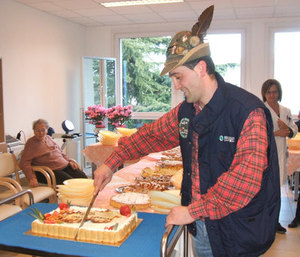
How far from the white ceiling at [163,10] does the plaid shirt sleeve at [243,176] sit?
13.8 ft

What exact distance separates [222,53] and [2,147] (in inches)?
160

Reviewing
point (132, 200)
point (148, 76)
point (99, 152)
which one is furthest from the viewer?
point (148, 76)

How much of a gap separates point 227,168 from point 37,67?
4727mm

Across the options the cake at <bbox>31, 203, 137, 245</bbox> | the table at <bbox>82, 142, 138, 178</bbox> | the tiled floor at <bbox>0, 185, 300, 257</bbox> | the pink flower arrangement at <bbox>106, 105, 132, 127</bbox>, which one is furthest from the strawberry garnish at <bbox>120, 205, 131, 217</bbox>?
the pink flower arrangement at <bbox>106, 105, 132, 127</bbox>

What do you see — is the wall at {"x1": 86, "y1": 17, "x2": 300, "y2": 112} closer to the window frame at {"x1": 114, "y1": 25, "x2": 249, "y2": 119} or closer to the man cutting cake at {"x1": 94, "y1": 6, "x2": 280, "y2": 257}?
the window frame at {"x1": 114, "y1": 25, "x2": 249, "y2": 119}

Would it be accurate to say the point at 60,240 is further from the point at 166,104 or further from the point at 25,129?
the point at 166,104

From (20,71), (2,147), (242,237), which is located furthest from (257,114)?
(20,71)

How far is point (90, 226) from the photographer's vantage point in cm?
137

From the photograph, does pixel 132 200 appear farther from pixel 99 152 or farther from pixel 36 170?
pixel 99 152

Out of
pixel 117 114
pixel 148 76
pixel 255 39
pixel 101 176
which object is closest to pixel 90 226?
pixel 101 176

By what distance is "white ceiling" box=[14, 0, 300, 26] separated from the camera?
5035mm

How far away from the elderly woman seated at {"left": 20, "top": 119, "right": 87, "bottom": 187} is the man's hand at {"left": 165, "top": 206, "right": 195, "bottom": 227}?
8.85ft

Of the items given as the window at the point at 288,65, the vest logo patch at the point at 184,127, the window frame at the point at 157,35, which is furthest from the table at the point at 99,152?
the window at the point at 288,65

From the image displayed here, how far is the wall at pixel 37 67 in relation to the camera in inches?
189
